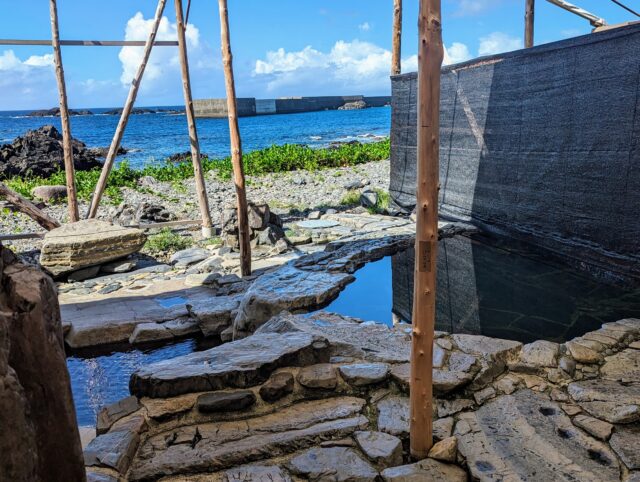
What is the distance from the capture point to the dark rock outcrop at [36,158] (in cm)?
1845

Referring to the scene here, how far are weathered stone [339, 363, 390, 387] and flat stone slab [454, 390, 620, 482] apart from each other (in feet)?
1.85

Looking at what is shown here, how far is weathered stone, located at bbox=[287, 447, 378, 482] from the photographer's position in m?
2.67

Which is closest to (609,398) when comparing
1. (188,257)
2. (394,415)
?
(394,415)

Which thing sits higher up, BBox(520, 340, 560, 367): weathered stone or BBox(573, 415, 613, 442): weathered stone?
BBox(520, 340, 560, 367): weathered stone

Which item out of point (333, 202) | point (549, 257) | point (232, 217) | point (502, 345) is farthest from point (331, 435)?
point (333, 202)

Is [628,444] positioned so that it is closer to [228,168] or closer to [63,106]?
[63,106]

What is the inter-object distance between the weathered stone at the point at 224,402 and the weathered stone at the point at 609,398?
6.53 feet

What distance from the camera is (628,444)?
2.78m

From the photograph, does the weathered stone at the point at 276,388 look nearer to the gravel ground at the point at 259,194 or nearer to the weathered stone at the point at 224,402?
the weathered stone at the point at 224,402

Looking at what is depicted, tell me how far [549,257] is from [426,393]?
447 cm

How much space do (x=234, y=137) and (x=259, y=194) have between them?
6767 mm

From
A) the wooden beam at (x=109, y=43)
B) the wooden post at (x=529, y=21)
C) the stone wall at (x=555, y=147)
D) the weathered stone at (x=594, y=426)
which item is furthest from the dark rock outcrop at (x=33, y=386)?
the wooden post at (x=529, y=21)

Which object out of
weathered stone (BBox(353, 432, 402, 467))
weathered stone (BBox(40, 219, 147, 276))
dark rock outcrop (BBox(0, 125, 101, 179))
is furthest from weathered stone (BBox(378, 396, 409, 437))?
dark rock outcrop (BBox(0, 125, 101, 179))

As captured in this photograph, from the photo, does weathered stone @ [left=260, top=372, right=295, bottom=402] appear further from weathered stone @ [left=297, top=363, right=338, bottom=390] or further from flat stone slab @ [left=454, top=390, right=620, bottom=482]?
flat stone slab @ [left=454, top=390, right=620, bottom=482]
